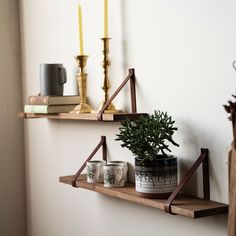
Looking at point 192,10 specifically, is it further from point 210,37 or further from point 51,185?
point 51,185

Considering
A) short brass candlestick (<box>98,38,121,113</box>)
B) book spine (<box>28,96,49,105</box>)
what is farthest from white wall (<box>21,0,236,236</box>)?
book spine (<box>28,96,49,105</box>)

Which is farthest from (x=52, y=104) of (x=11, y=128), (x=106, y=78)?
(x=11, y=128)

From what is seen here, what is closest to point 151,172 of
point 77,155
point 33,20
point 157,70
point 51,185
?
point 157,70

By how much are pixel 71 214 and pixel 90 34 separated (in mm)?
668

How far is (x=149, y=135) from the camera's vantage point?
1298 mm

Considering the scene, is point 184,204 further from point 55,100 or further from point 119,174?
point 55,100

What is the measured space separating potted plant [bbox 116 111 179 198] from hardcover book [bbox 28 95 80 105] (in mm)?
460

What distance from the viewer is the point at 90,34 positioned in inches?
67.6

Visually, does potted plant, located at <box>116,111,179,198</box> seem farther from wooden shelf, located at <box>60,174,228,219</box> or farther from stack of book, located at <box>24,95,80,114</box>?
stack of book, located at <box>24,95,80,114</box>

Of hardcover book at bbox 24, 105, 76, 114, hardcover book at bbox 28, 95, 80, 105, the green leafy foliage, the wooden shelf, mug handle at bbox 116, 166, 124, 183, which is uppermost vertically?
hardcover book at bbox 28, 95, 80, 105

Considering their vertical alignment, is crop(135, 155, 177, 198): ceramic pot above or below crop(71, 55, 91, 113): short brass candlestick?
below

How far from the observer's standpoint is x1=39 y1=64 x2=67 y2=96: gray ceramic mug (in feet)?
5.73

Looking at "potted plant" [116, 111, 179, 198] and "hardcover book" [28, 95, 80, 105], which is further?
"hardcover book" [28, 95, 80, 105]

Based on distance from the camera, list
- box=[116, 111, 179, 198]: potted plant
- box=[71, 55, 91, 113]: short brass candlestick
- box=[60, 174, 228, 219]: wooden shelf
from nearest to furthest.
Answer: box=[60, 174, 228, 219]: wooden shelf < box=[116, 111, 179, 198]: potted plant < box=[71, 55, 91, 113]: short brass candlestick
